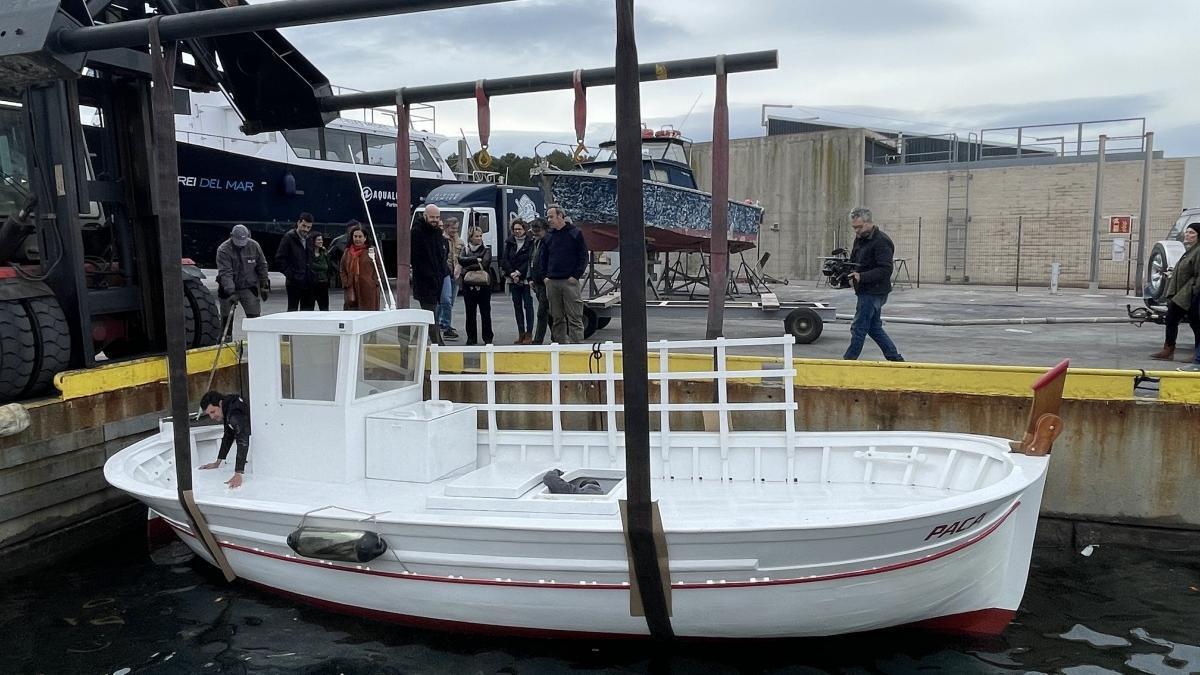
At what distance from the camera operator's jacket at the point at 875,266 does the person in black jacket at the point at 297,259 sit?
6.20 metres

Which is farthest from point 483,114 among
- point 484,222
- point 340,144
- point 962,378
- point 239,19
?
point 340,144

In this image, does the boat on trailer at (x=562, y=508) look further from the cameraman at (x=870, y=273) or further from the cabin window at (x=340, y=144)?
the cabin window at (x=340, y=144)

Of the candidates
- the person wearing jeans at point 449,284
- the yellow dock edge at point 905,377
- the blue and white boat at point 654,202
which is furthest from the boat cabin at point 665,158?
the yellow dock edge at point 905,377

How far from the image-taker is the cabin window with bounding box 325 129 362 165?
771 inches

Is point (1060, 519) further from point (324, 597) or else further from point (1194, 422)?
point (324, 597)

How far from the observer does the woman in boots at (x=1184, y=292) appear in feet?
27.9

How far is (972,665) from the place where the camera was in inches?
189

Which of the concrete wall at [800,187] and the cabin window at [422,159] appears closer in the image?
the cabin window at [422,159]

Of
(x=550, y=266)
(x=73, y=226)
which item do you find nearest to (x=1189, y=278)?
(x=550, y=266)

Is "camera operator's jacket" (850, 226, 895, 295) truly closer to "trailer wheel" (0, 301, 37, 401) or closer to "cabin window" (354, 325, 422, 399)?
"cabin window" (354, 325, 422, 399)

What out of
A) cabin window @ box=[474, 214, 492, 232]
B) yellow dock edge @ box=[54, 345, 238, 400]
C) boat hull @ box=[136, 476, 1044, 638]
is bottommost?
boat hull @ box=[136, 476, 1044, 638]

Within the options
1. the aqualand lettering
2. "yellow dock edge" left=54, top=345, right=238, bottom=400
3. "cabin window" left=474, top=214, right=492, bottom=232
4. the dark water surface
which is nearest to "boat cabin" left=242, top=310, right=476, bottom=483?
the dark water surface

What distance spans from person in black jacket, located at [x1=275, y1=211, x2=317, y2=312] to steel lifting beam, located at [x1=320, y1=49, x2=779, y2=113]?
9.13 ft

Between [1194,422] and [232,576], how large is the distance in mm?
6938
